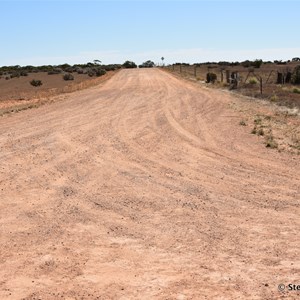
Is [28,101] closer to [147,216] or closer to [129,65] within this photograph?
[147,216]

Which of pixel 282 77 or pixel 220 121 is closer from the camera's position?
pixel 220 121

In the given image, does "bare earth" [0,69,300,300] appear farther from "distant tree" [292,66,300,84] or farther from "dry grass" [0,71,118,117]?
"distant tree" [292,66,300,84]

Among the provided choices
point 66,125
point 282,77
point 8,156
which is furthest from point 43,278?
point 282,77

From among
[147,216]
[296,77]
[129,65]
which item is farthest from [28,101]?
[129,65]

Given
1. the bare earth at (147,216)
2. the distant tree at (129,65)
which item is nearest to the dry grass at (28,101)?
the bare earth at (147,216)

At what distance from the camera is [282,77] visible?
1527 inches

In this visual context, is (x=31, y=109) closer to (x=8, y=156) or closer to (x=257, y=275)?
(x=8, y=156)

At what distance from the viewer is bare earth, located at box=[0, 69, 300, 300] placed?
544 centimetres

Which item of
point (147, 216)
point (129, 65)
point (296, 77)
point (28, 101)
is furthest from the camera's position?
point (129, 65)

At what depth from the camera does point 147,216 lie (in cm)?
763

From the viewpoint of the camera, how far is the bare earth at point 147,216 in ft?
17.8

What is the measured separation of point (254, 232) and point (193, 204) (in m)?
1.58

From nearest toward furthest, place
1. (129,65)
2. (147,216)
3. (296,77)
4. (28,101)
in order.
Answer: (147,216) → (28,101) → (296,77) → (129,65)

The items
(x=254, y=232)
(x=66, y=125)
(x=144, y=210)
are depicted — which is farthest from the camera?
(x=66, y=125)
